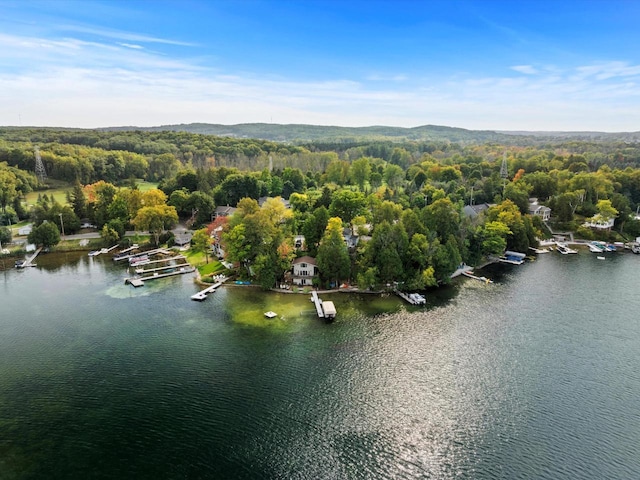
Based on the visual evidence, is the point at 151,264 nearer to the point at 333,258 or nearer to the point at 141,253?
the point at 141,253

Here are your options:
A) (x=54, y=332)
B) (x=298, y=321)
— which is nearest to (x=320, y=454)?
(x=298, y=321)

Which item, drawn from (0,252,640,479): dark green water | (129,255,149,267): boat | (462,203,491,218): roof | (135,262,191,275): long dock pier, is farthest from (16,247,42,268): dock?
(462,203,491,218): roof

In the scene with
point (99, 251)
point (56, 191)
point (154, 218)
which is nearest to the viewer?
point (99, 251)

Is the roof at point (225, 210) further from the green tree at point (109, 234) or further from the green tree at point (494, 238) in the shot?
the green tree at point (494, 238)

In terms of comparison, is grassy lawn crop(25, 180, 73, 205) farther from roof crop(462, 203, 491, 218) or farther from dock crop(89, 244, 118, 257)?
roof crop(462, 203, 491, 218)

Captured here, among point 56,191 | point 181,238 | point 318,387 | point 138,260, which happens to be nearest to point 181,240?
point 181,238

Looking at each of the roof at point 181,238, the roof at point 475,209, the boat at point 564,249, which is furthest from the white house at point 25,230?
the boat at point 564,249
